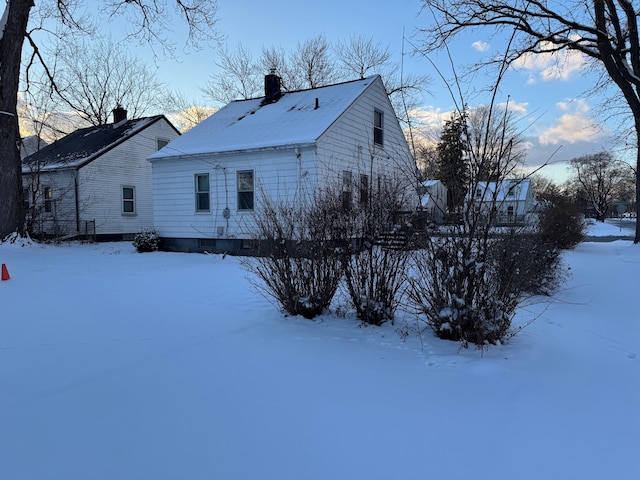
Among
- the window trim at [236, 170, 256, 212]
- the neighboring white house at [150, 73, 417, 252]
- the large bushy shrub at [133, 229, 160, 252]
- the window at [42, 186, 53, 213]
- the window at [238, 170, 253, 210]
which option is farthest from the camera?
the window at [42, 186, 53, 213]

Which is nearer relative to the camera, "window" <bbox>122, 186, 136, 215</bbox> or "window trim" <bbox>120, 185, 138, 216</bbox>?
"window trim" <bbox>120, 185, 138, 216</bbox>

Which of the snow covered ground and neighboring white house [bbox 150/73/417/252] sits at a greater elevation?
neighboring white house [bbox 150/73/417/252]

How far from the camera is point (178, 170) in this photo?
14.5 metres

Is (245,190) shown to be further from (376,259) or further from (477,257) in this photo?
(477,257)

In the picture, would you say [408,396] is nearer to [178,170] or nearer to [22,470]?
[22,470]

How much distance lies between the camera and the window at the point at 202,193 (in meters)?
14.0

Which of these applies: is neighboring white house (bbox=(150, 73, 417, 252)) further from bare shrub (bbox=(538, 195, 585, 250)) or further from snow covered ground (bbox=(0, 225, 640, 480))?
snow covered ground (bbox=(0, 225, 640, 480))

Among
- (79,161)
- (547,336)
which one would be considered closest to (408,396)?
(547,336)

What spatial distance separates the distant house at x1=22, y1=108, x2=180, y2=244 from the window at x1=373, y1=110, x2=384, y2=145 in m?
12.5

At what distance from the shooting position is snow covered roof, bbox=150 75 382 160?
492 inches

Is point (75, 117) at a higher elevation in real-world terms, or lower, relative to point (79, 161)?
higher

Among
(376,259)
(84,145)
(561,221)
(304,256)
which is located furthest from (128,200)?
(561,221)

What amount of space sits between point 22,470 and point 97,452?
0.36 metres

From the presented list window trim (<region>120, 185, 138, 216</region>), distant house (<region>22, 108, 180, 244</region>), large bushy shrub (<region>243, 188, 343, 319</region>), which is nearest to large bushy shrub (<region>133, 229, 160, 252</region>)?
distant house (<region>22, 108, 180, 244</region>)
